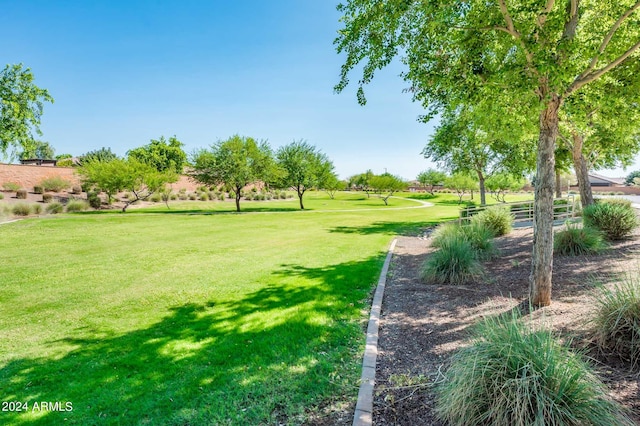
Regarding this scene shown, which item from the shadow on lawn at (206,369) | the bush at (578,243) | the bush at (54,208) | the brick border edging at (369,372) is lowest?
the shadow on lawn at (206,369)

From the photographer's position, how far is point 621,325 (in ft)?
12.0

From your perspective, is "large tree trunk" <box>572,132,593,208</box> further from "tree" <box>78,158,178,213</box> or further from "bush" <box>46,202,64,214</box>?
"bush" <box>46,202,64,214</box>

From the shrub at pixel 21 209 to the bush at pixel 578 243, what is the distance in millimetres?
31851

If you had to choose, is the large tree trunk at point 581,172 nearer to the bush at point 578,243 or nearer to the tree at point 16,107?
the bush at point 578,243

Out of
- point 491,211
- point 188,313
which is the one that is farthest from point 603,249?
point 188,313

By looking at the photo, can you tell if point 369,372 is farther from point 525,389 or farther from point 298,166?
point 298,166

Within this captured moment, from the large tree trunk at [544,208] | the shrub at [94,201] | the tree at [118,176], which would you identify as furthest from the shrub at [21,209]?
the large tree trunk at [544,208]

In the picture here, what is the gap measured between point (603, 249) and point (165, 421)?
1034cm

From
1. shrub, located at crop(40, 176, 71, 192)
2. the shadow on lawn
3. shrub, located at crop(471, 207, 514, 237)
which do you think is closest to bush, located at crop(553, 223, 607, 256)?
shrub, located at crop(471, 207, 514, 237)

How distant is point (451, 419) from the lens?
2.79 metres

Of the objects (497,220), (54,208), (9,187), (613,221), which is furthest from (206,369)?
(9,187)

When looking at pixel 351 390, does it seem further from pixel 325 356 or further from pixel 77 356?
pixel 77 356

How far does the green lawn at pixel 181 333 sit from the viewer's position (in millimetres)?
3443

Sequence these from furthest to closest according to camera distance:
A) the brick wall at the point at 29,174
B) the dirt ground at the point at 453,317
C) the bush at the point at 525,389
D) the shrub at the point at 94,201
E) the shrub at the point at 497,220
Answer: the brick wall at the point at 29,174 < the shrub at the point at 94,201 < the shrub at the point at 497,220 < the dirt ground at the point at 453,317 < the bush at the point at 525,389
